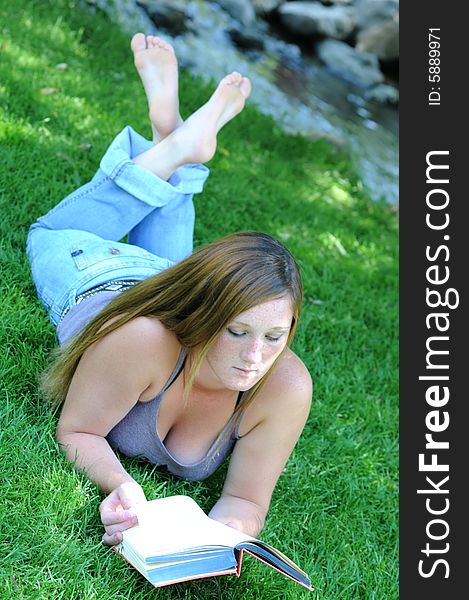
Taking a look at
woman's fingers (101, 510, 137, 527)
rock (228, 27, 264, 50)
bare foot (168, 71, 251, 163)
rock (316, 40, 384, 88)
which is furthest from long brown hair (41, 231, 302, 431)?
rock (316, 40, 384, 88)

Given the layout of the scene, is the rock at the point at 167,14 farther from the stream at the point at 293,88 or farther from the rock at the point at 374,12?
the rock at the point at 374,12

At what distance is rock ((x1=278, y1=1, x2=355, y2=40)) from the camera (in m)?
9.76

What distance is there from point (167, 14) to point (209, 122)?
408 centimetres

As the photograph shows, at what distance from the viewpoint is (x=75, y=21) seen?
603 centimetres

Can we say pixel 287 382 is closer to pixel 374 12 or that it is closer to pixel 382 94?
pixel 382 94

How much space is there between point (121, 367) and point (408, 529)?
1.25m

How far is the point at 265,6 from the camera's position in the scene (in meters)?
9.66

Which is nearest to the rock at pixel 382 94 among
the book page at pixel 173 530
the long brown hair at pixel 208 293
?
the long brown hair at pixel 208 293

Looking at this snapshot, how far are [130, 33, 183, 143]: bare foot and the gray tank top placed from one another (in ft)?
3.79

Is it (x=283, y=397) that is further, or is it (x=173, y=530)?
(x=283, y=397)

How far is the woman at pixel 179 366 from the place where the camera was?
8.13 ft

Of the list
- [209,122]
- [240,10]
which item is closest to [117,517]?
[209,122]

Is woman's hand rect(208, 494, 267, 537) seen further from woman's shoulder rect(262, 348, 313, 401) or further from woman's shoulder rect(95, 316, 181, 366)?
woman's shoulder rect(95, 316, 181, 366)

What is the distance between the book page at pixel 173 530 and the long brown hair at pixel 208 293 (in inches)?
14.5
